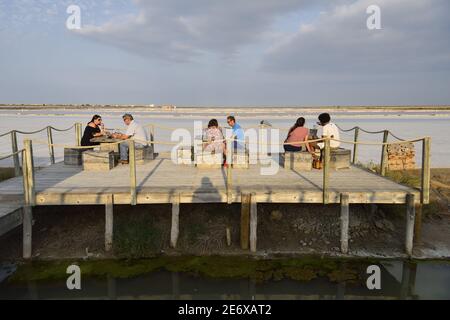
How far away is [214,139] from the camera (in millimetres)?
10047

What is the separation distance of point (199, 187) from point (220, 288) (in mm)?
2306

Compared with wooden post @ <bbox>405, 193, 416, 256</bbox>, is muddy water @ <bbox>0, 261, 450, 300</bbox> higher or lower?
lower

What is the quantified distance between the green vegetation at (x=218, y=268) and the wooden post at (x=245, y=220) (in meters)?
0.41

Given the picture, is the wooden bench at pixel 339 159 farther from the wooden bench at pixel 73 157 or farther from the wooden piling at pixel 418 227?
the wooden bench at pixel 73 157

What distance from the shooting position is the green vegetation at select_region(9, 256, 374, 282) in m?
7.32

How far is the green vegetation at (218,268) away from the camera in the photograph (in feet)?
24.0

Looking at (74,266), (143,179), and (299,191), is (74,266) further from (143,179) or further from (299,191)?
(299,191)

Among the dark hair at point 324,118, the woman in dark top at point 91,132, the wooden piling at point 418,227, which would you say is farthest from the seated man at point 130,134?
the wooden piling at point 418,227

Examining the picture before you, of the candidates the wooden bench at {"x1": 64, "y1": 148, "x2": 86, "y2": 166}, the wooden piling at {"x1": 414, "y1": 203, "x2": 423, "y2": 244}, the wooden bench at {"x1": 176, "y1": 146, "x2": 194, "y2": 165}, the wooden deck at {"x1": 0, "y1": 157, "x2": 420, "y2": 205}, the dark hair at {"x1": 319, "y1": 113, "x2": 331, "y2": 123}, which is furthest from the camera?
the wooden bench at {"x1": 176, "y1": 146, "x2": 194, "y2": 165}

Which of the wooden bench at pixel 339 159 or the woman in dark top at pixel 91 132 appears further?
the woman in dark top at pixel 91 132

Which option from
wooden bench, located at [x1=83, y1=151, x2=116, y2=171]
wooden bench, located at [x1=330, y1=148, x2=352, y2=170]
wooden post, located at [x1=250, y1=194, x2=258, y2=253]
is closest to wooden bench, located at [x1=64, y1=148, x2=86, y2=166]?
wooden bench, located at [x1=83, y1=151, x2=116, y2=171]

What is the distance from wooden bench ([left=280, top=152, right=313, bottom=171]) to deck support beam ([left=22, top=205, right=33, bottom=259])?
21.8 feet

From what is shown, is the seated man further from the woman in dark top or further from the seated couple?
the seated couple
